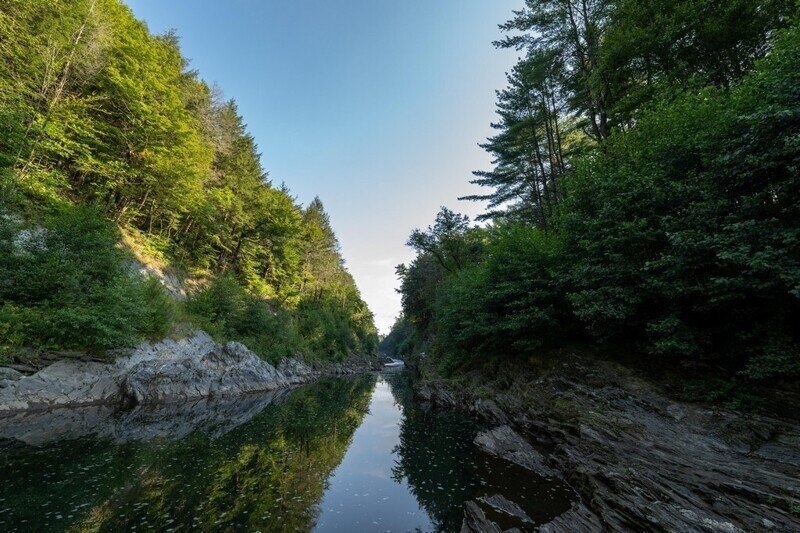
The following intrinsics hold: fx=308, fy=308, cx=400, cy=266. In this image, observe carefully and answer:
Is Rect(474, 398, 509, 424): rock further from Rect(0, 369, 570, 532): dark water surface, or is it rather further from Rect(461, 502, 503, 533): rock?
Rect(461, 502, 503, 533): rock

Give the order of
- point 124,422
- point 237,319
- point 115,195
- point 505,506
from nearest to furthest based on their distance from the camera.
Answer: point 505,506 → point 124,422 → point 115,195 → point 237,319

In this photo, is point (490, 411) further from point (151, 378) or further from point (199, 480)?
point (151, 378)

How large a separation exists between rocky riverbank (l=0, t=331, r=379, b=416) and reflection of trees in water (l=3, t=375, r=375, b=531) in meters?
6.34

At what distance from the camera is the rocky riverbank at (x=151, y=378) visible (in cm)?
1453

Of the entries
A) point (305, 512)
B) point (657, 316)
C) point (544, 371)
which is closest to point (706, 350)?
point (657, 316)

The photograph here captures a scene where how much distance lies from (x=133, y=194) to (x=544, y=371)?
1343 inches

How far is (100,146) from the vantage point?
23125 millimetres

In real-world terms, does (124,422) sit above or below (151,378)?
below

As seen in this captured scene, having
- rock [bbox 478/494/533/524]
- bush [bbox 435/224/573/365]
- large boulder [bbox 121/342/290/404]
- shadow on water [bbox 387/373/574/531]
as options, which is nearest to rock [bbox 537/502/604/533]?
shadow on water [bbox 387/373/574/531]

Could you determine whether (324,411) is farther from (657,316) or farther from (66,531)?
(657,316)

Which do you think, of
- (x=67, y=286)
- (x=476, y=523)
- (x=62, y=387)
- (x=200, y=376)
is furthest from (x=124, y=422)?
(x=476, y=523)

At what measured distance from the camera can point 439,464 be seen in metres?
11.9

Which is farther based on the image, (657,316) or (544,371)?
(544,371)

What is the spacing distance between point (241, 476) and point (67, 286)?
15125 mm
